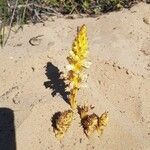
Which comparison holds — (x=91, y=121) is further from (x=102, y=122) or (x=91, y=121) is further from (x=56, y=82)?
(x=56, y=82)

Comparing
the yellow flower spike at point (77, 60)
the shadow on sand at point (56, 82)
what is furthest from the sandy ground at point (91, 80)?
the yellow flower spike at point (77, 60)

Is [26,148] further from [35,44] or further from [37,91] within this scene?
[35,44]

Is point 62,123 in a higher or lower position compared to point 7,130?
higher

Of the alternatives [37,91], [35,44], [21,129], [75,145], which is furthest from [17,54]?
[75,145]

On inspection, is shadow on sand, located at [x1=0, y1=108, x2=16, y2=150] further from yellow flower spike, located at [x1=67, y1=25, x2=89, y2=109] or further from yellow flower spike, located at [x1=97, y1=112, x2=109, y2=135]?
yellow flower spike, located at [x1=97, y1=112, x2=109, y2=135]

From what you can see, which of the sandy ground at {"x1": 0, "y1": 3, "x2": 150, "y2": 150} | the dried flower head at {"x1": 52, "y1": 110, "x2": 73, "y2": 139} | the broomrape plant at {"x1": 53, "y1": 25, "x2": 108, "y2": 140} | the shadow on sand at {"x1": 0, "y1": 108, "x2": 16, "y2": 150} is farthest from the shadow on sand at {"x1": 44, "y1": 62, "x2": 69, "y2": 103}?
the shadow on sand at {"x1": 0, "y1": 108, "x2": 16, "y2": 150}

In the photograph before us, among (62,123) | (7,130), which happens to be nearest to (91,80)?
(62,123)
